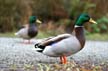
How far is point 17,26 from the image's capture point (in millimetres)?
20219

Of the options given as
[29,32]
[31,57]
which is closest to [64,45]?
[31,57]

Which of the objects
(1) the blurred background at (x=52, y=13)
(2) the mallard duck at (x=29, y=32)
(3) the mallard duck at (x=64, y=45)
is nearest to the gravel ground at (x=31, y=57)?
(3) the mallard duck at (x=64, y=45)

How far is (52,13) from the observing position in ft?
70.5

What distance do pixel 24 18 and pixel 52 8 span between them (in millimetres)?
1771

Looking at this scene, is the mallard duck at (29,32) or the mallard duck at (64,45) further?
the mallard duck at (29,32)

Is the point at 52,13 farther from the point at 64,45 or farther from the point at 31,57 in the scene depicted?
the point at 64,45

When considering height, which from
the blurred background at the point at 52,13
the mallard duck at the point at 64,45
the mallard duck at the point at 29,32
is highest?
the mallard duck at the point at 64,45

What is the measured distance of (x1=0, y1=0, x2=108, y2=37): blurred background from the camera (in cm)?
1983

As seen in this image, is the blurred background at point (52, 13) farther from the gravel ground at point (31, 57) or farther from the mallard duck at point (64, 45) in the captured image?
the mallard duck at point (64, 45)

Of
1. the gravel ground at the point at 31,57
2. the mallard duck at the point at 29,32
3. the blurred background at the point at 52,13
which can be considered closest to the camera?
the gravel ground at the point at 31,57

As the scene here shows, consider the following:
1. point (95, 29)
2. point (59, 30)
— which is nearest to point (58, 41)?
point (59, 30)

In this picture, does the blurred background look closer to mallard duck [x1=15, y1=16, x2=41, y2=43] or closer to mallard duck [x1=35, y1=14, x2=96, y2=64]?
mallard duck [x1=15, y1=16, x2=41, y2=43]

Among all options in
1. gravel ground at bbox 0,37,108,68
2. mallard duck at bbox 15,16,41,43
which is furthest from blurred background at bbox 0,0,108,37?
gravel ground at bbox 0,37,108,68

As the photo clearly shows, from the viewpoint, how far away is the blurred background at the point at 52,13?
1983 centimetres
